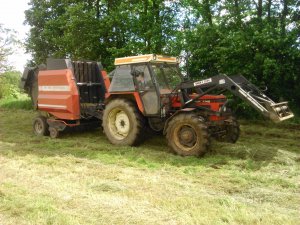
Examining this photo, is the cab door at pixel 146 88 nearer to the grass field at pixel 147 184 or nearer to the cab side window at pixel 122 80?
the cab side window at pixel 122 80

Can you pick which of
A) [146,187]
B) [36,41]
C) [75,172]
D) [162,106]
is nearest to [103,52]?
[36,41]

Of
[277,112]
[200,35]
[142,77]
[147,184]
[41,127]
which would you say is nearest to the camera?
[147,184]

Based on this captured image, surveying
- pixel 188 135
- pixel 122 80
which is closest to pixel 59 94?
pixel 122 80

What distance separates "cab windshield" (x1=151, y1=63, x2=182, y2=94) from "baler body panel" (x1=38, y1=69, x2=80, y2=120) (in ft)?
7.13

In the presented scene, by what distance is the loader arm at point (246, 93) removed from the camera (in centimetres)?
670

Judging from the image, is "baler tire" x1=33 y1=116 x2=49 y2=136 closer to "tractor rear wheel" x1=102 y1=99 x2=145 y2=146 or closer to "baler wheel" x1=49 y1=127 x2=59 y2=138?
"baler wheel" x1=49 y1=127 x2=59 y2=138

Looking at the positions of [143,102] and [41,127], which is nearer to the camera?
[143,102]

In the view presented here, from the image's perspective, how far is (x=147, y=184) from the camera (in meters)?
5.41

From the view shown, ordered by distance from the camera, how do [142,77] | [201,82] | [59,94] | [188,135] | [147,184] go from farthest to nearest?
[59,94] → [142,77] → [201,82] → [188,135] → [147,184]

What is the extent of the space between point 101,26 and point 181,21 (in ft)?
10.4

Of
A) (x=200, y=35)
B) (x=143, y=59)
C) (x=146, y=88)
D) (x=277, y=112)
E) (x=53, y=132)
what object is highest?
(x=200, y=35)

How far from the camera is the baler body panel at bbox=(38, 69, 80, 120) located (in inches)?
355

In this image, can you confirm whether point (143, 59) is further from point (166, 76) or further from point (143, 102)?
point (143, 102)

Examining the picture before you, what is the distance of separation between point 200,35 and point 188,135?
5795 mm
